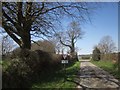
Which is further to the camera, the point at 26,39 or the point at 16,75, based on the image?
the point at 26,39

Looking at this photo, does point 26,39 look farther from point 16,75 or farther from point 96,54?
point 96,54

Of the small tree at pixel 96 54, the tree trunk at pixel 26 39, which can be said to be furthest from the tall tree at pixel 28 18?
the small tree at pixel 96 54

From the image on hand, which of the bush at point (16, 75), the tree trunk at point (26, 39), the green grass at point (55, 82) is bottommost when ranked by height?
the green grass at point (55, 82)

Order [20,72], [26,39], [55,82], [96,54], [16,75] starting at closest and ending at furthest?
[16,75]
[20,72]
[55,82]
[26,39]
[96,54]

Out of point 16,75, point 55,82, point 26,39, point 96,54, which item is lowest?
point 55,82

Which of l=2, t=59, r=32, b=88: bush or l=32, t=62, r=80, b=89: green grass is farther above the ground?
l=2, t=59, r=32, b=88: bush

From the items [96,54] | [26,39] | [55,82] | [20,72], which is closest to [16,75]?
[20,72]

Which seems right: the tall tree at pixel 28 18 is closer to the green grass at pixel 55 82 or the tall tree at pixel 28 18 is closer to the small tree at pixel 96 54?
the green grass at pixel 55 82

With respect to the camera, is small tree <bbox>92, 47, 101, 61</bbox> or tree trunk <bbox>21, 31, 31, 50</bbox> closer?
tree trunk <bbox>21, 31, 31, 50</bbox>

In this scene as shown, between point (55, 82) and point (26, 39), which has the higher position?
point (26, 39)

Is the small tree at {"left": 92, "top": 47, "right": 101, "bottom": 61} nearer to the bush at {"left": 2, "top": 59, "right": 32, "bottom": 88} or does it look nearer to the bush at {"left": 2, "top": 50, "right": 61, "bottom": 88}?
the bush at {"left": 2, "top": 50, "right": 61, "bottom": 88}

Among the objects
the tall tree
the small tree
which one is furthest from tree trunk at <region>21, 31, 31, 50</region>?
the small tree

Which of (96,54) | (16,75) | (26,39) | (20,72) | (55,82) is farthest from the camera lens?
(96,54)

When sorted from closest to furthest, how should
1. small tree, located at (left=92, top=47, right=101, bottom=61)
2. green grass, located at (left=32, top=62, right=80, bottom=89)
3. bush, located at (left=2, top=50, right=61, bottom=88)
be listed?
bush, located at (left=2, top=50, right=61, bottom=88) < green grass, located at (left=32, top=62, right=80, bottom=89) < small tree, located at (left=92, top=47, right=101, bottom=61)
